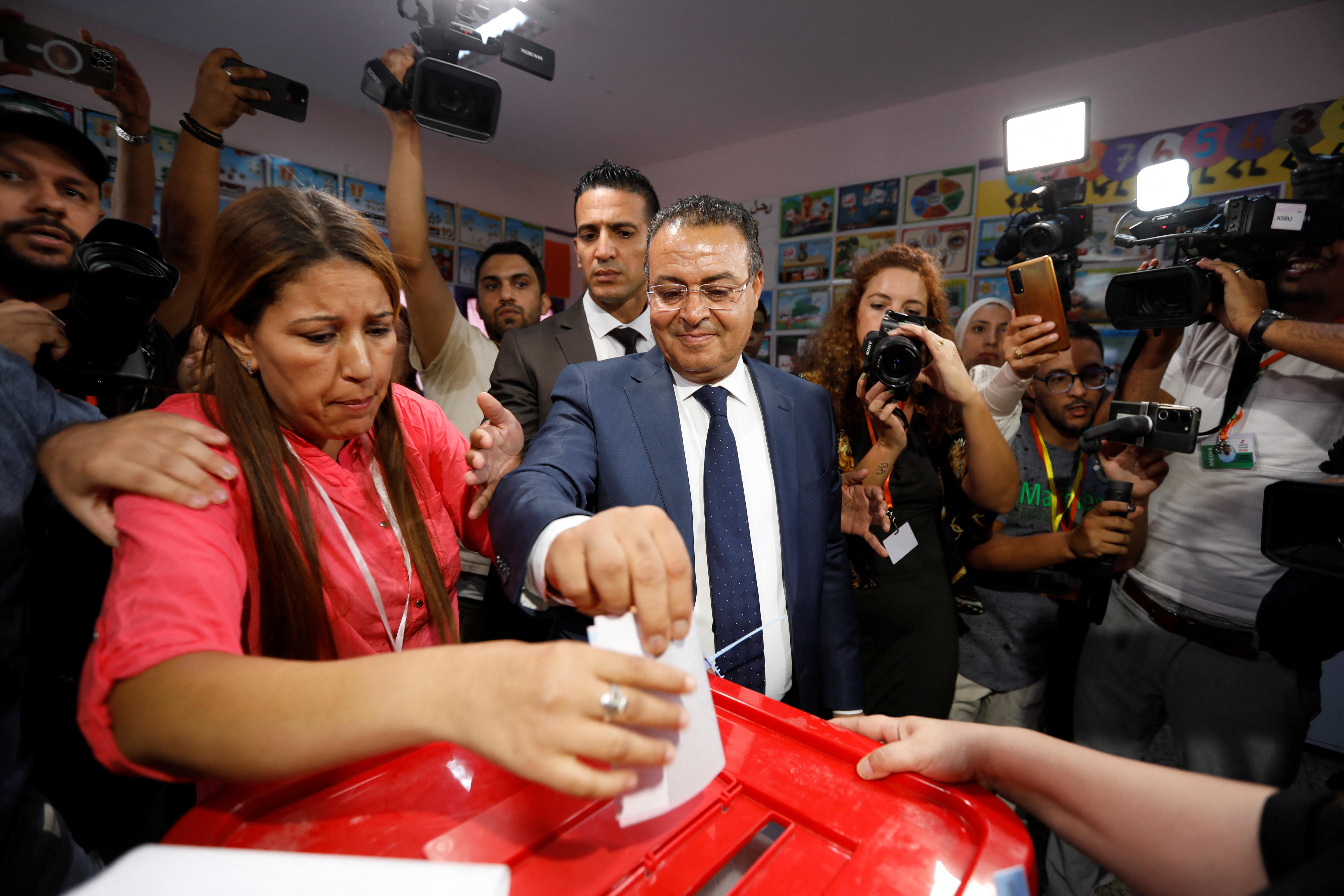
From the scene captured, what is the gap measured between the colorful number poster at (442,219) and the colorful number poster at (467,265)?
0.36 feet

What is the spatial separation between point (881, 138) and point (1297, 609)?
4.09m

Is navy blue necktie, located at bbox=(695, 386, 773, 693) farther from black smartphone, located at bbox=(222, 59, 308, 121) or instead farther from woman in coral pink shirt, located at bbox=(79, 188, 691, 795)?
black smartphone, located at bbox=(222, 59, 308, 121)

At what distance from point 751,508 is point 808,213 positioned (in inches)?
161

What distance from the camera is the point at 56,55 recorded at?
1254 mm

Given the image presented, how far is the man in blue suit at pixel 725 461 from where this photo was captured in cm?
140

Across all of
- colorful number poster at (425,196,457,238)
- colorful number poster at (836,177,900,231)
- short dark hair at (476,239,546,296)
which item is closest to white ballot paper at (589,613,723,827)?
short dark hair at (476,239,546,296)

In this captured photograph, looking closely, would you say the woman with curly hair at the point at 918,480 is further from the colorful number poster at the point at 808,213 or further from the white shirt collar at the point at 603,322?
the colorful number poster at the point at 808,213

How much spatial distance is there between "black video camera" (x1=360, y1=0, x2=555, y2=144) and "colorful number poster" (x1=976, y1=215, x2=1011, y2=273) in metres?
3.19

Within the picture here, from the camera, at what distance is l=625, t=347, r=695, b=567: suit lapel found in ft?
4.59

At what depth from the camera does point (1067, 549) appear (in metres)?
2.02

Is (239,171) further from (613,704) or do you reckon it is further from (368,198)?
(613,704)

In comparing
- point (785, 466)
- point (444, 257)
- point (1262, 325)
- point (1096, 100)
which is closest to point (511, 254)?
point (444, 257)

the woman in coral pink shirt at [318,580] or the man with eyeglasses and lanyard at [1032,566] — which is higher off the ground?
the woman in coral pink shirt at [318,580]

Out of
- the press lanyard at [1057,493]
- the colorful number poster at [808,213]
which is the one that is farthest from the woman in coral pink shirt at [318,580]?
the colorful number poster at [808,213]
